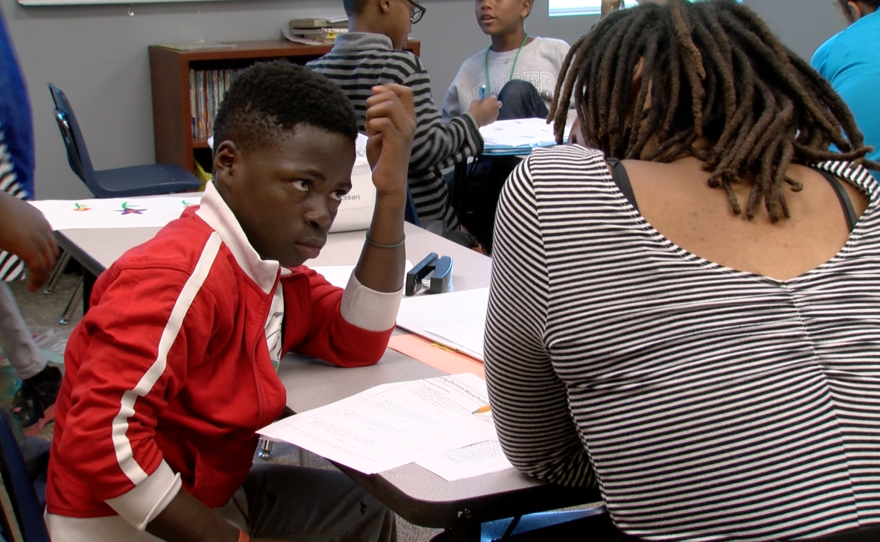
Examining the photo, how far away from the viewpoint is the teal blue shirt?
8.16 ft

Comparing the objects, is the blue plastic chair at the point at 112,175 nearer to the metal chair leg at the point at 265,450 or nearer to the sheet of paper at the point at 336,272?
the metal chair leg at the point at 265,450

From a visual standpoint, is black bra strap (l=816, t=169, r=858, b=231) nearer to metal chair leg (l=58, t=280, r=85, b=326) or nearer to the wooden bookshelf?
metal chair leg (l=58, t=280, r=85, b=326)

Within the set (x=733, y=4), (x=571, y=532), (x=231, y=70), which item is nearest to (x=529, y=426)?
(x=571, y=532)

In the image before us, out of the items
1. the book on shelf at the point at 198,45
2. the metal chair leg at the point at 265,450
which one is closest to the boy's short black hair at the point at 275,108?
the metal chair leg at the point at 265,450

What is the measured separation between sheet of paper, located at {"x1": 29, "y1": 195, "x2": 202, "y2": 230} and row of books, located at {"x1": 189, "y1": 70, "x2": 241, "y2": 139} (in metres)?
1.93

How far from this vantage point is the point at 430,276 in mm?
1756

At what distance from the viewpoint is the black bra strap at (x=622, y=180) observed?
0.90 meters

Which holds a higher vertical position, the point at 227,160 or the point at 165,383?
the point at 227,160

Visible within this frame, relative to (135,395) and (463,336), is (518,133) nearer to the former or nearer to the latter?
(463,336)

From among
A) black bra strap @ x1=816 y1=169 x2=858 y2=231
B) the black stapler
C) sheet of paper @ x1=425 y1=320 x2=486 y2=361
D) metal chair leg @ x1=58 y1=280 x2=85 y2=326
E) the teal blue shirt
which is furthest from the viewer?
metal chair leg @ x1=58 y1=280 x2=85 y2=326

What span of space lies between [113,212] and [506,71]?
244 cm

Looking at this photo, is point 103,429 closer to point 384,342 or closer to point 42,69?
point 384,342

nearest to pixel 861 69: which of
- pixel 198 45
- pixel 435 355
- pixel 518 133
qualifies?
pixel 518 133

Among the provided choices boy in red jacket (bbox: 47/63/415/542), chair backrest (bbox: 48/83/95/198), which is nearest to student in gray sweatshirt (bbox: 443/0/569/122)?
chair backrest (bbox: 48/83/95/198)
